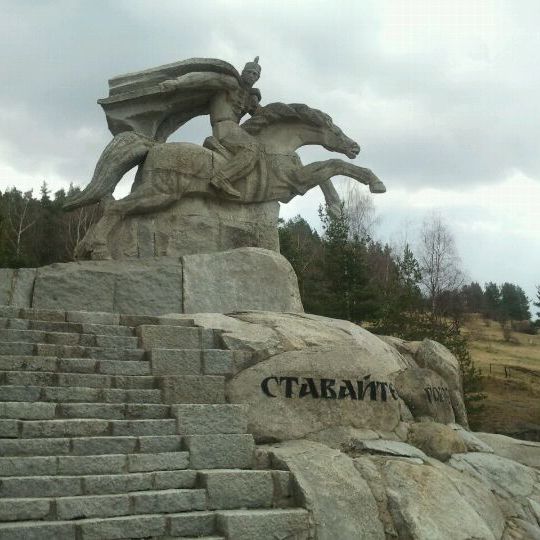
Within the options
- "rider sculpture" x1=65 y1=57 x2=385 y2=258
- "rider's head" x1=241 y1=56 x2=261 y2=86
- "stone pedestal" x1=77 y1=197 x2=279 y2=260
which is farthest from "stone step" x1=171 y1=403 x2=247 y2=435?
"rider's head" x1=241 y1=56 x2=261 y2=86

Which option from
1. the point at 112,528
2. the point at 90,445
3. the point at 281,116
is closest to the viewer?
the point at 112,528

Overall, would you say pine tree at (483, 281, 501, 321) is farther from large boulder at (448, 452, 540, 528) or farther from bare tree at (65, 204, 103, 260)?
large boulder at (448, 452, 540, 528)

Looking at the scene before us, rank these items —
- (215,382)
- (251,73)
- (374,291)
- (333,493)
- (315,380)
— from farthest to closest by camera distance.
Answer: (374,291) → (251,73) → (315,380) → (215,382) → (333,493)

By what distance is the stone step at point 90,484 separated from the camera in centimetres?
466

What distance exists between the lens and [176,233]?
9.47m

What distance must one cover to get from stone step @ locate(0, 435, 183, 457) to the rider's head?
6371 mm

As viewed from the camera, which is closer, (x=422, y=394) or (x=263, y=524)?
(x=263, y=524)

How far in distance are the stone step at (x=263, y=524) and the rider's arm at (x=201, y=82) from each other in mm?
6474

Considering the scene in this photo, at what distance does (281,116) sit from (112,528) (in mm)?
6974

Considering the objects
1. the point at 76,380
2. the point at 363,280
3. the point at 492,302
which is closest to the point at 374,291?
the point at 363,280

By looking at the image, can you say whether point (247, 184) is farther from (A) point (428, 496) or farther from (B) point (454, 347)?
(B) point (454, 347)

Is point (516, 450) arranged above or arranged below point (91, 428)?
below

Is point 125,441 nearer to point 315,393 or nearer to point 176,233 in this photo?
point 315,393

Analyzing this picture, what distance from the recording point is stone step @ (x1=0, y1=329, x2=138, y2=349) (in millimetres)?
6277
